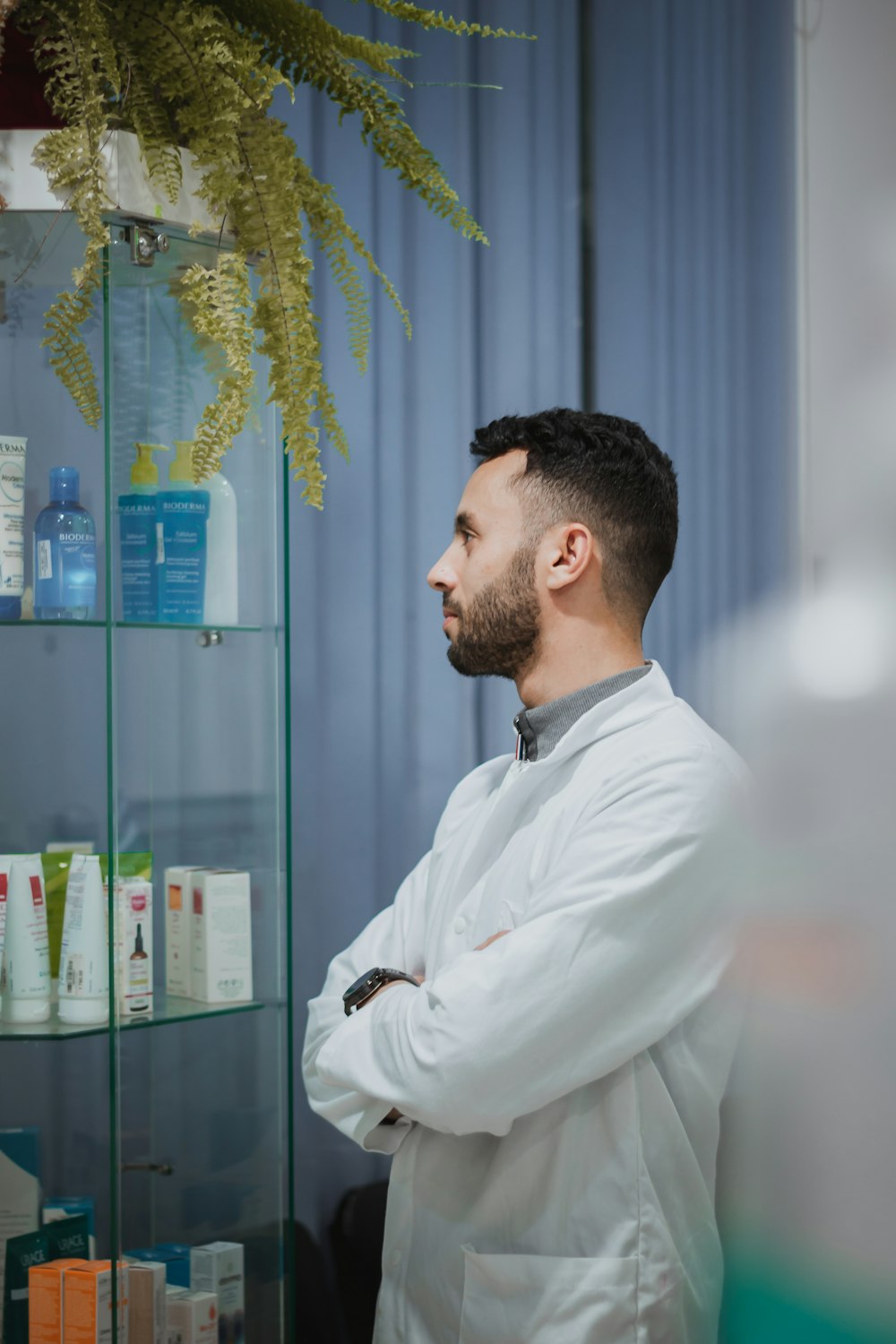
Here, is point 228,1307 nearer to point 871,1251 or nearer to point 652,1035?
point 652,1035

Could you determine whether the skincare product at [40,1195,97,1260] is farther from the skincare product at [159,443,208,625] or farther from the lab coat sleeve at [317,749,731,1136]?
the skincare product at [159,443,208,625]

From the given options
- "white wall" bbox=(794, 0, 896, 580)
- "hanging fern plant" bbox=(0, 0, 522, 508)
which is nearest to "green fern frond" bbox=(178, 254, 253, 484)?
"hanging fern plant" bbox=(0, 0, 522, 508)

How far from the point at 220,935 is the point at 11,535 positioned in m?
0.59

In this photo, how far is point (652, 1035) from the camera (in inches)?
47.4

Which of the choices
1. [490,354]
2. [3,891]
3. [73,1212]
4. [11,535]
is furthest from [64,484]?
[73,1212]

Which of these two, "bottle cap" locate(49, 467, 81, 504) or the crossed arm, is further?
"bottle cap" locate(49, 467, 81, 504)

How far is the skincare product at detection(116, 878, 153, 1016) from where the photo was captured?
147 cm

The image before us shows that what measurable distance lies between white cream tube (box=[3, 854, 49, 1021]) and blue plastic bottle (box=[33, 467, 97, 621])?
350mm

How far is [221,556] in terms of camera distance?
62.7 inches

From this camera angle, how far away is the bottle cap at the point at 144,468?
1.48 m

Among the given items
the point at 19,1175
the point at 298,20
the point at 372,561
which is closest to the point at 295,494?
the point at 372,561

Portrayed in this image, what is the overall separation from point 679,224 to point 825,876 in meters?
1.74

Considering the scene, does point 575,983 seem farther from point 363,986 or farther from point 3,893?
point 3,893

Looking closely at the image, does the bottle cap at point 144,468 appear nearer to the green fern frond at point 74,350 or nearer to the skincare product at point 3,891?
the green fern frond at point 74,350
